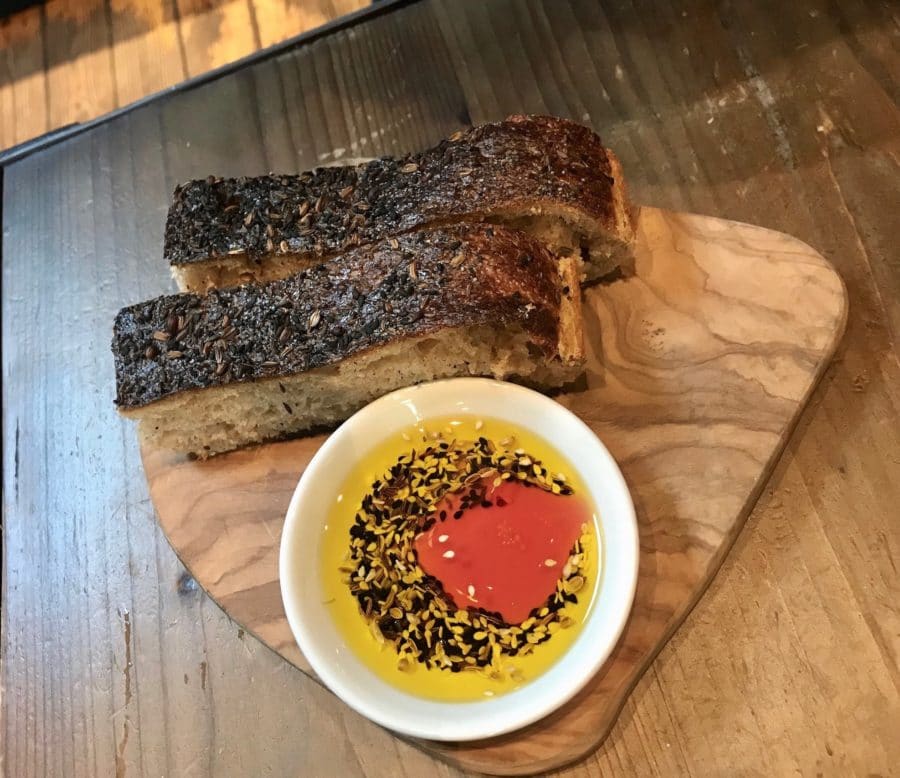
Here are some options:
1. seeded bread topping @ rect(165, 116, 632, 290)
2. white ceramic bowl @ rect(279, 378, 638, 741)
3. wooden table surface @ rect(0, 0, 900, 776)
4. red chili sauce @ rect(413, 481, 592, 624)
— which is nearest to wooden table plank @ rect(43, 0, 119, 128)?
wooden table surface @ rect(0, 0, 900, 776)

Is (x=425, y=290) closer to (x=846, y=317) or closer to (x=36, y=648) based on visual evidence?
(x=846, y=317)

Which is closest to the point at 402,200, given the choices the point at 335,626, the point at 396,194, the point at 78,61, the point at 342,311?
the point at 396,194

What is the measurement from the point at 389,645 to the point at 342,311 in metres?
0.82

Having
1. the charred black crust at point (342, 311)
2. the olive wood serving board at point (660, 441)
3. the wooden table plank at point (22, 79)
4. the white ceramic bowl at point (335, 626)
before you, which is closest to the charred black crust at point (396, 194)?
the charred black crust at point (342, 311)

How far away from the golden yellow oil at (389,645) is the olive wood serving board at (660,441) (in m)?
0.15

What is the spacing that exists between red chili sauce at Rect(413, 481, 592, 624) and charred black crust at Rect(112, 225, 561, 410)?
39cm

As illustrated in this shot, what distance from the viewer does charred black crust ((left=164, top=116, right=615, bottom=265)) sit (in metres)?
2.07

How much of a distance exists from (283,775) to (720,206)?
2.04 metres

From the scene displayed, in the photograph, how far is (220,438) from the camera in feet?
7.11

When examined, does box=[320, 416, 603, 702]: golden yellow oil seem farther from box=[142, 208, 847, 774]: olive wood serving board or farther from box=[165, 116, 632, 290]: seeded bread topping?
box=[165, 116, 632, 290]: seeded bread topping

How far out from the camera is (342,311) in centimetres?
199

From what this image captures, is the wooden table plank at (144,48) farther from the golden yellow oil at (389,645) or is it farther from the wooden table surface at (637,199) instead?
the golden yellow oil at (389,645)

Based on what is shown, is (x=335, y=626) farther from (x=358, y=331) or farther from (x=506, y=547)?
(x=358, y=331)

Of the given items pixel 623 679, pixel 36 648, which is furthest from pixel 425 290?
pixel 36 648
